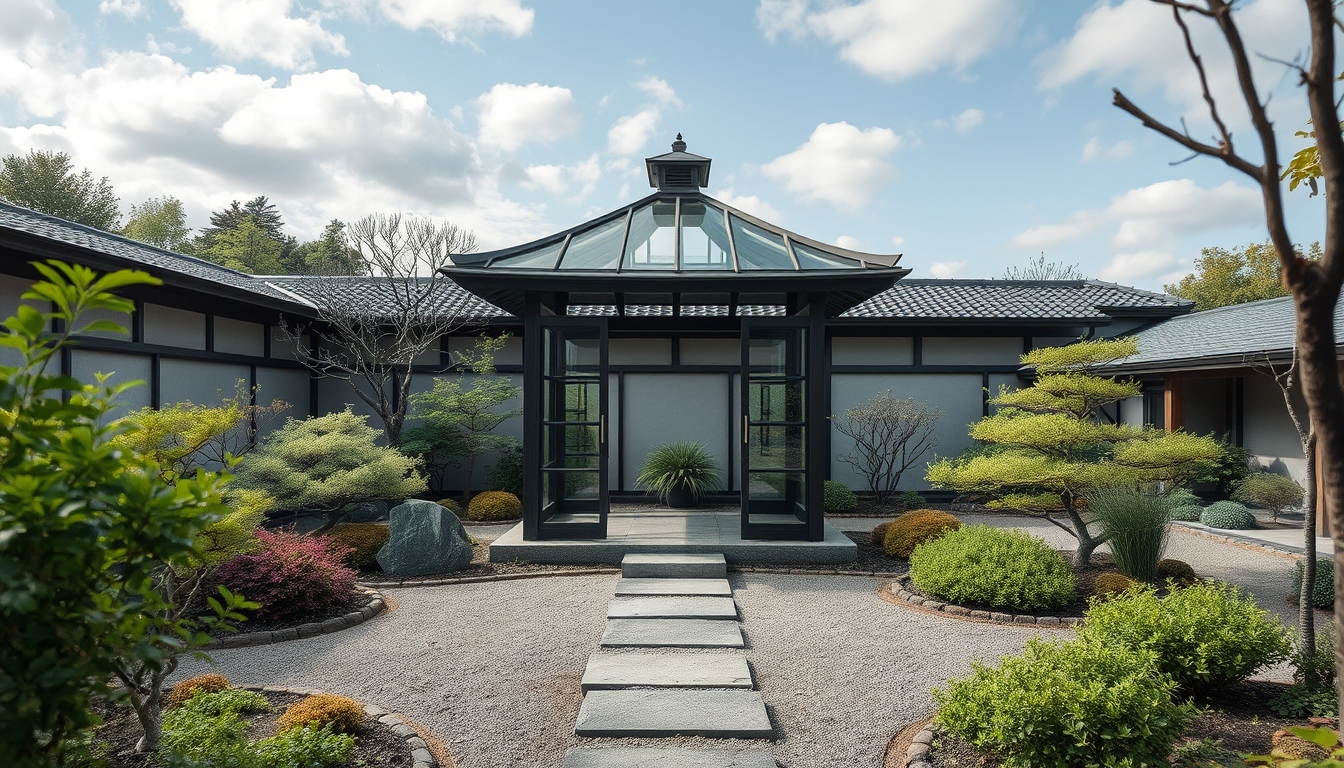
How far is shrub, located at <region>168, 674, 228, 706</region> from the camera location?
3.71 meters

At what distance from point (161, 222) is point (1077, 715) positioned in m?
38.9

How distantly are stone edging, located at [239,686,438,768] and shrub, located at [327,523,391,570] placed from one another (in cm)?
287

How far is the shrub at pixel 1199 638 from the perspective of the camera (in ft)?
12.1

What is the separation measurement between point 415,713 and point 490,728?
486 millimetres

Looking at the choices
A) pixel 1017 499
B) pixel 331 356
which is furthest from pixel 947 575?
pixel 331 356

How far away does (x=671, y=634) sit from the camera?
17.1ft

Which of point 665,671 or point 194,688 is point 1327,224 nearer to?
point 665,671

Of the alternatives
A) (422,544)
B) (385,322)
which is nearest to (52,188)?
(385,322)


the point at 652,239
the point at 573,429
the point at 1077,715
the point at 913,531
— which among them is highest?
the point at 652,239

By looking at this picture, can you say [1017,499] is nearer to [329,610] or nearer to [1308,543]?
[1308,543]

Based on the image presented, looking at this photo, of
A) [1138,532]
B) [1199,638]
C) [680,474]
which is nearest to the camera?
[1199,638]

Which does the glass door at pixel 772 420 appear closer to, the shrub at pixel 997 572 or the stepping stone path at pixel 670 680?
the stepping stone path at pixel 670 680

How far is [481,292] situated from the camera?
23.9 feet

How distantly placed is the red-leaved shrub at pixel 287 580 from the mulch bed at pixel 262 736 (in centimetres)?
164
